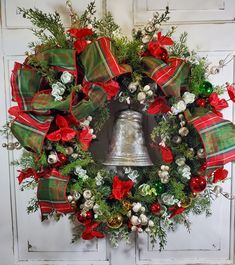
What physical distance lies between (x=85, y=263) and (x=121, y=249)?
0.59 feet

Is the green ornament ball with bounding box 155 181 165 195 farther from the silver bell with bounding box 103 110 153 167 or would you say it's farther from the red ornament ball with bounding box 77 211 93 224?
the red ornament ball with bounding box 77 211 93 224

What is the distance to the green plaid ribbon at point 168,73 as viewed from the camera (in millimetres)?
957

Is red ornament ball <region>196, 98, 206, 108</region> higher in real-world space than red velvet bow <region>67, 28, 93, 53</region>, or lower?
lower

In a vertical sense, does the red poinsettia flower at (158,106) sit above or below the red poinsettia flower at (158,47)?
below

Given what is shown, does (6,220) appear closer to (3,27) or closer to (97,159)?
(97,159)

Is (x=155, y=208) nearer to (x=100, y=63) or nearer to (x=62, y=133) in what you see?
(x=62, y=133)

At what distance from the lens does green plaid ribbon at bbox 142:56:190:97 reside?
3.14 ft

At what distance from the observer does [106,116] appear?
1.11 m

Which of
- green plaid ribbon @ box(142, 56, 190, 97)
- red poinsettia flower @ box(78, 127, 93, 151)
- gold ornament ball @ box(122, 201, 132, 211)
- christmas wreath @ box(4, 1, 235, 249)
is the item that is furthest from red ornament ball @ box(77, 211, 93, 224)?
green plaid ribbon @ box(142, 56, 190, 97)

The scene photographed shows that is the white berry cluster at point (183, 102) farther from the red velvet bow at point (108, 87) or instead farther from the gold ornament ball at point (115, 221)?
the gold ornament ball at point (115, 221)

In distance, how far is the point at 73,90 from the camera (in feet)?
3.07

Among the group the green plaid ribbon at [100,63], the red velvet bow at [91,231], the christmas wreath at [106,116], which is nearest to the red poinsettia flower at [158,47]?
the christmas wreath at [106,116]

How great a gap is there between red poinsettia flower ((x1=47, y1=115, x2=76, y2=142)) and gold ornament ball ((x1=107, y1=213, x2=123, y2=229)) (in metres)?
0.32

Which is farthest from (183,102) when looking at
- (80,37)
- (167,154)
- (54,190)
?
(54,190)
